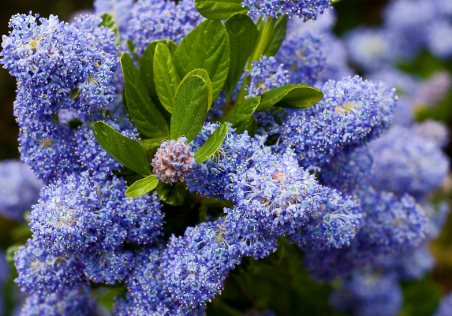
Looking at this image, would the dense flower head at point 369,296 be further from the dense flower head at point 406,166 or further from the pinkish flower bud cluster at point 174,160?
the pinkish flower bud cluster at point 174,160

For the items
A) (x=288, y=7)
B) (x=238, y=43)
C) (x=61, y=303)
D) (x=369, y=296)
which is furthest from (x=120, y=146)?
(x=369, y=296)

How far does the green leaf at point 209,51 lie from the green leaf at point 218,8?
0.02 metres

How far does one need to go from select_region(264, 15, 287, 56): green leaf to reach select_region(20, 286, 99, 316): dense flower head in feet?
3.24

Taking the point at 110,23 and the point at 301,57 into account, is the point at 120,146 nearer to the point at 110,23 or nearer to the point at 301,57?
the point at 110,23

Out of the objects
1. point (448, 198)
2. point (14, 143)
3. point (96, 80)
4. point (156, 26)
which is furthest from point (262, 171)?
point (14, 143)

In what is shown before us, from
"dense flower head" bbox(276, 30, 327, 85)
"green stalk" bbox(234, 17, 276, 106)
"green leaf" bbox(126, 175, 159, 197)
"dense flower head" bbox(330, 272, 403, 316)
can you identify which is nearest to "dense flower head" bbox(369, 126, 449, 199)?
"dense flower head" bbox(330, 272, 403, 316)

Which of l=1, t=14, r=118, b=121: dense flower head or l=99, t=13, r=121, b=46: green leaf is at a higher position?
l=99, t=13, r=121, b=46: green leaf

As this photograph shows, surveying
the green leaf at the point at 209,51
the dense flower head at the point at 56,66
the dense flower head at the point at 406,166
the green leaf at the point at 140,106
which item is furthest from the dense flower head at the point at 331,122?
the dense flower head at the point at 406,166

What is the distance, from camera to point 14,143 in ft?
10.7

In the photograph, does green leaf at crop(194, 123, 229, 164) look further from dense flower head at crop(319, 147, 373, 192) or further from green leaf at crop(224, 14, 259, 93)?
dense flower head at crop(319, 147, 373, 192)

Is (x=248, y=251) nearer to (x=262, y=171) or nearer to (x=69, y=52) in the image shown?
(x=262, y=171)

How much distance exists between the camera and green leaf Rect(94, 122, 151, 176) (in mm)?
1144

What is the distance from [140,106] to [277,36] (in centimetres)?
48

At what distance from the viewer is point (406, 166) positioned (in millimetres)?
2094
